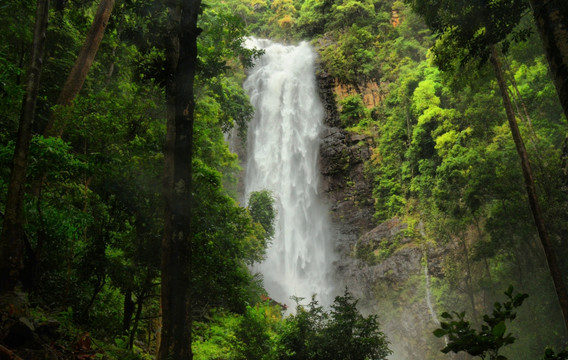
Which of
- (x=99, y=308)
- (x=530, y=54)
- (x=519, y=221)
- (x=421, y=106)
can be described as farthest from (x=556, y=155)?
(x=99, y=308)

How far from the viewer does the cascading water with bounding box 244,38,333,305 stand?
25141 mm

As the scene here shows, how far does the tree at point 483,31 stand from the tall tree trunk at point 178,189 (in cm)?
523

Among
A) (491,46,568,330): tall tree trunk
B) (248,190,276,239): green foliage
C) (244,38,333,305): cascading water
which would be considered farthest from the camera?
A: (244,38,333,305): cascading water

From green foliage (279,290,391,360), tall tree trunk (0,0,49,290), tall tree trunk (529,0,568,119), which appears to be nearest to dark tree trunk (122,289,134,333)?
tall tree trunk (0,0,49,290)

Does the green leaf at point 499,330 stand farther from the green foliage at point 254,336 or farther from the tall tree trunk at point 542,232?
the green foliage at point 254,336

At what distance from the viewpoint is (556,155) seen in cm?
1329

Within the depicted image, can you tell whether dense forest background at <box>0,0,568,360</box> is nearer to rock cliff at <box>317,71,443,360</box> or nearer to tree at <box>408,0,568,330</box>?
tree at <box>408,0,568,330</box>

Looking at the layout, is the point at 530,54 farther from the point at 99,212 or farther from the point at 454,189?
the point at 99,212

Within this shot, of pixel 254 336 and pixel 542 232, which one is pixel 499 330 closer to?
pixel 542 232

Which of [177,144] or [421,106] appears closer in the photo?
[177,144]

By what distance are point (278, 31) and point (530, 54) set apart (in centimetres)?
3005

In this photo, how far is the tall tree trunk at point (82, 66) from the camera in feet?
18.0

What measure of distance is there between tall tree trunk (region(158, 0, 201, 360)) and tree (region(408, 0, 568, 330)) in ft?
17.1

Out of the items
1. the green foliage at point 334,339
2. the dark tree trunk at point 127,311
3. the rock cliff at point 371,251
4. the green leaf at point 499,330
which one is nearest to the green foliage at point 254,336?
the green foliage at point 334,339
